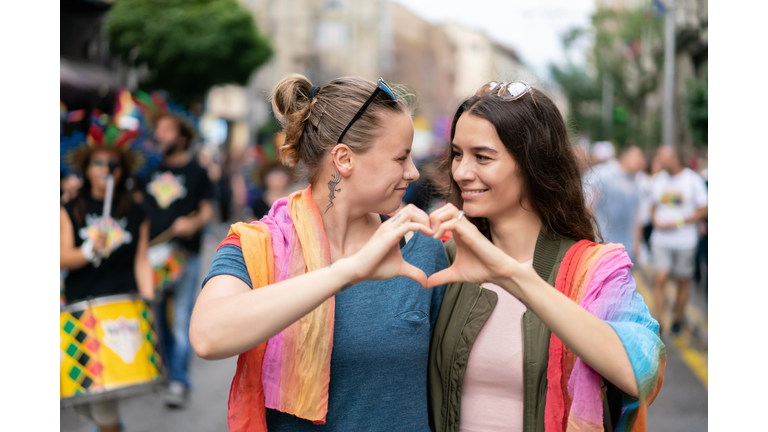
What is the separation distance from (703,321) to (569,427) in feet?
22.1

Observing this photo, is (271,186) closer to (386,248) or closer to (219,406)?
(219,406)

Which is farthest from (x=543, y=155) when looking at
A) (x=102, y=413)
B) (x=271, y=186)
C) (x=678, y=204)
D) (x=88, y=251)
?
(x=678, y=204)

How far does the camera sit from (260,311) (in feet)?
5.18

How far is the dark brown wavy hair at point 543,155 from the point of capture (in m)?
2.14

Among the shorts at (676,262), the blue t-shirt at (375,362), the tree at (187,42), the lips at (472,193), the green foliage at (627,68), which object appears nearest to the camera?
the blue t-shirt at (375,362)

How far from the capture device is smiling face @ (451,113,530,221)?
6.98 feet

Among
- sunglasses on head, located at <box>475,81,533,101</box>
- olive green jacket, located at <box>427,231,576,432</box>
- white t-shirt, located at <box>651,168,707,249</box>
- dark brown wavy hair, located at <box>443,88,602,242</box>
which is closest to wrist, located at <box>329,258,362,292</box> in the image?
olive green jacket, located at <box>427,231,576,432</box>

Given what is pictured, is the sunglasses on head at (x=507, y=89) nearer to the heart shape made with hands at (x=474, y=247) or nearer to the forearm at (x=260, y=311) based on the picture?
the heart shape made with hands at (x=474, y=247)

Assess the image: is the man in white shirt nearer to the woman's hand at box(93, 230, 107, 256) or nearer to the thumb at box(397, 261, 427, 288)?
the woman's hand at box(93, 230, 107, 256)

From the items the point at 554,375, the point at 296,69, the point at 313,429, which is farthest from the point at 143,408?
the point at 296,69

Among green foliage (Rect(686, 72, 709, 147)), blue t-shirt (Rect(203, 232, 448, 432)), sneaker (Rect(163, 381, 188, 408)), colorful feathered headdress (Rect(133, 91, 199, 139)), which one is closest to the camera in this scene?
blue t-shirt (Rect(203, 232, 448, 432))

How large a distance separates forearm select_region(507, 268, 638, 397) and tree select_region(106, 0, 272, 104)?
1630cm

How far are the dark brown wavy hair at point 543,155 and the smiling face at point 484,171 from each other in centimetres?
3

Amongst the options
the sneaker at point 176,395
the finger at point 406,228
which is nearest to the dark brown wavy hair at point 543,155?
the finger at point 406,228
